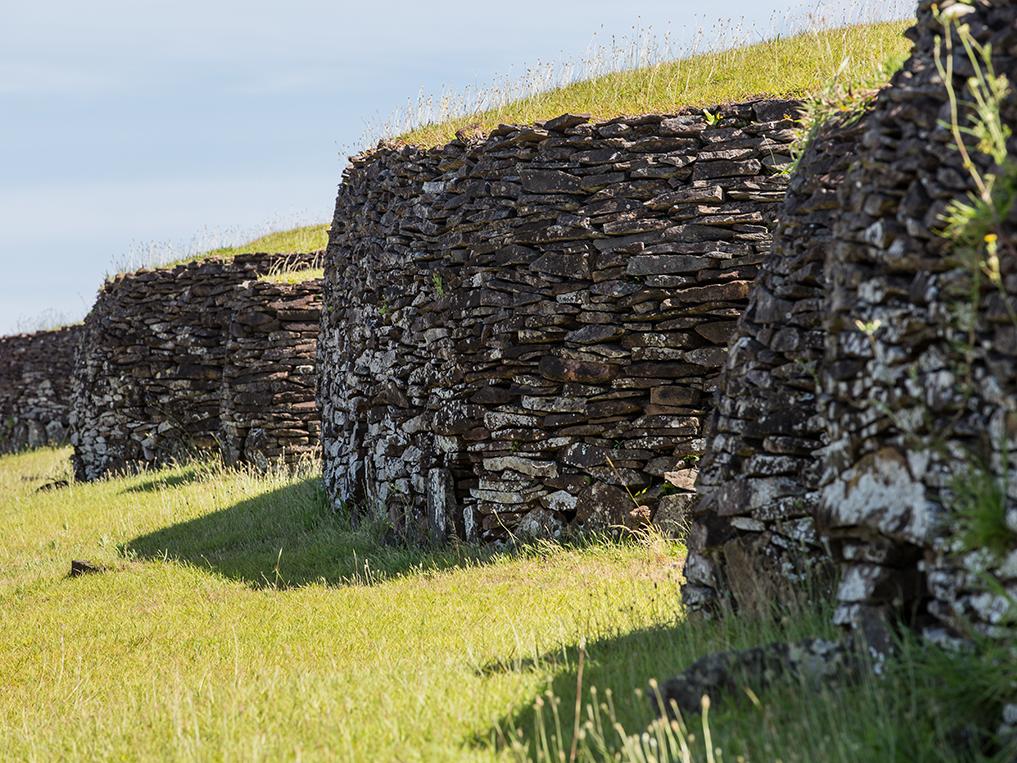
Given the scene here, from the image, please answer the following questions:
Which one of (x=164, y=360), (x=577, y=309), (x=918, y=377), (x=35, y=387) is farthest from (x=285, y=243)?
(x=918, y=377)

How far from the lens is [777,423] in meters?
5.37

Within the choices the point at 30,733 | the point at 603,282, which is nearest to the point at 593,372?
the point at 603,282

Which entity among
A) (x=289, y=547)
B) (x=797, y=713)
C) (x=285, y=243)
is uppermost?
(x=285, y=243)

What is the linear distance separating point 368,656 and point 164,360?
42.8ft

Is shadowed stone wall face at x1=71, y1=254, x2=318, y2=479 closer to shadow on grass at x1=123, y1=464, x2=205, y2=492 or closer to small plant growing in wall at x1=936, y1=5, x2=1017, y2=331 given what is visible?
shadow on grass at x1=123, y1=464, x2=205, y2=492

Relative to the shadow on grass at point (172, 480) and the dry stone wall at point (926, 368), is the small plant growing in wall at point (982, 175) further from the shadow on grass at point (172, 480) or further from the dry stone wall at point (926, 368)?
the shadow on grass at point (172, 480)

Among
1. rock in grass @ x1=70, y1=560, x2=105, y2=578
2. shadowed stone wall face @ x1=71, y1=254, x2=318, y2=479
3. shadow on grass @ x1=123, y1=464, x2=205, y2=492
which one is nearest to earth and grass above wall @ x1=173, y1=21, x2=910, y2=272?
rock in grass @ x1=70, y1=560, x2=105, y2=578

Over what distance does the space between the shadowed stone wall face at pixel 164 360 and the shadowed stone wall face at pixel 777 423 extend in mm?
12447

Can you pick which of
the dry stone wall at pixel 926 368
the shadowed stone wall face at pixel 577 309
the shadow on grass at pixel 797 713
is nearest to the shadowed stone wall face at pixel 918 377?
the dry stone wall at pixel 926 368

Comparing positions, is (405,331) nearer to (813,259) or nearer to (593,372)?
(593,372)

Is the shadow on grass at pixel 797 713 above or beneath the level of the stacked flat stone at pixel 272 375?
beneath

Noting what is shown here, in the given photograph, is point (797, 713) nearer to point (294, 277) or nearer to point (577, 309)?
point (577, 309)

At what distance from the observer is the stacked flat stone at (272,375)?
16.3 m

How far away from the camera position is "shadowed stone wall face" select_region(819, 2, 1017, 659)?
342cm
